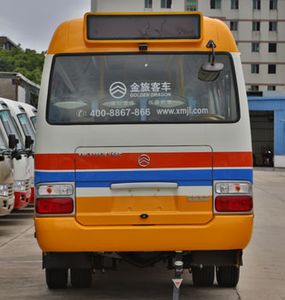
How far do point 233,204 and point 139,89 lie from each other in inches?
58.7

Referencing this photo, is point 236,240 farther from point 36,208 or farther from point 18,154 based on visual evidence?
point 18,154

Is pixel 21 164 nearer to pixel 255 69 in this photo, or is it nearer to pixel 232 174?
pixel 232 174

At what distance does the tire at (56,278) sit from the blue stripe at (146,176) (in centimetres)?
146

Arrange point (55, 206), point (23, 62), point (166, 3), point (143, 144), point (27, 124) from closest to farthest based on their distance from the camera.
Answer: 1. point (55, 206)
2. point (143, 144)
3. point (27, 124)
4. point (23, 62)
5. point (166, 3)

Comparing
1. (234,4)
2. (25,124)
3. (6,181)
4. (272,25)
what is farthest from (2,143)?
(272,25)

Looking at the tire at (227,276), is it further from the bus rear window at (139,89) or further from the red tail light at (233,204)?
the bus rear window at (139,89)

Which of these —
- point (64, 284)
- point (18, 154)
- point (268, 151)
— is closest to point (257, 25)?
point (268, 151)

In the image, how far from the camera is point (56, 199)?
22.0 feet

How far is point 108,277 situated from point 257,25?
76.3 meters

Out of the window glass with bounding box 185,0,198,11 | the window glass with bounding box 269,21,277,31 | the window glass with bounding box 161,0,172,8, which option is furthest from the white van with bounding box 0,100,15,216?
the window glass with bounding box 269,21,277,31

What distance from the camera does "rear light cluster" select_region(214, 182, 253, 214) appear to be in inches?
266

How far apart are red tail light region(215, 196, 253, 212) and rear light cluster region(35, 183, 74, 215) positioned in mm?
1442

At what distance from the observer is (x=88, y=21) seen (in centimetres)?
697

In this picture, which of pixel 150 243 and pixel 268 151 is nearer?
pixel 150 243
